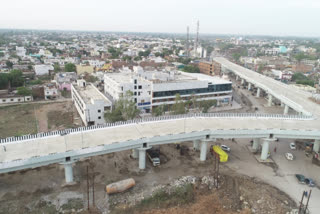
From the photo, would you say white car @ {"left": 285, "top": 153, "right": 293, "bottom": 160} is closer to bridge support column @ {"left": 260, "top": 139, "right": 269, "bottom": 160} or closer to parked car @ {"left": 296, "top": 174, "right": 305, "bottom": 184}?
bridge support column @ {"left": 260, "top": 139, "right": 269, "bottom": 160}

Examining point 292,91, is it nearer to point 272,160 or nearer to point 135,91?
point 272,160

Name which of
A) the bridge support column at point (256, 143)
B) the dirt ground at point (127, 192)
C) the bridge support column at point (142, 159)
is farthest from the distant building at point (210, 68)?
the bridge support column at point (142, 159)

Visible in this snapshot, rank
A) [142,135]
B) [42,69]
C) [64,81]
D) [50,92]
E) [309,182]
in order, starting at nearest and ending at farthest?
1. [309,182]
2. [142,135]
3. [50,92]
4. [64,81]
5. [42,69]

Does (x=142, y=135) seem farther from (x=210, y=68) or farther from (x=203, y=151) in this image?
(x=210, y=68)

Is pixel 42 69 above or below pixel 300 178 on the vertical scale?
above

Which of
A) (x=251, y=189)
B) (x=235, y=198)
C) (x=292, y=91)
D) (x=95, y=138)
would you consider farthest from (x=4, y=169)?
(x=292, y=91)

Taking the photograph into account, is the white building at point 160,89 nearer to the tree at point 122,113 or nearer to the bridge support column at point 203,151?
the tree at point 122,113

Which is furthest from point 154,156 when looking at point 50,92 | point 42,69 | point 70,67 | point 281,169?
point 42,69
